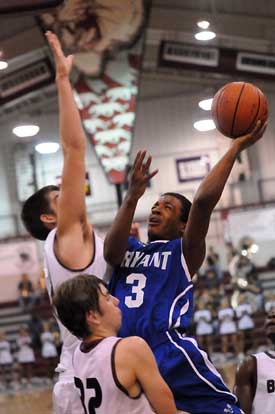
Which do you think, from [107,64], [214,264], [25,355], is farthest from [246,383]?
[214,264]

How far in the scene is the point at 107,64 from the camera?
18016mm

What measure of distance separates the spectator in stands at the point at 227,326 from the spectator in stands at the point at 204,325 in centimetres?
26

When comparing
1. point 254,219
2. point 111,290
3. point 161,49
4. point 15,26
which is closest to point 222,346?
point 254,219

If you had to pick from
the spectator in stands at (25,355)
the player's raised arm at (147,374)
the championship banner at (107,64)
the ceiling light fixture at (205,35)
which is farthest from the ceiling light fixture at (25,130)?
the player's raised arm at (147,374)

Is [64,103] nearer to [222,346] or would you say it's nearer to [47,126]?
[222,346]

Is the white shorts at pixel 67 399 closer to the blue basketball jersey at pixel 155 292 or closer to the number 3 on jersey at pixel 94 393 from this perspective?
the blue basketball jersey at pixel 155 292

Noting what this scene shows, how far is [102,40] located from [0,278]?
709 cm

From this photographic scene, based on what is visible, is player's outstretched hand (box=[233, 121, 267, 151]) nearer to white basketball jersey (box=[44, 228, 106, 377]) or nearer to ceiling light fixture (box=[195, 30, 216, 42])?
white basketball jersey (box=[44, 228, 106, 377])

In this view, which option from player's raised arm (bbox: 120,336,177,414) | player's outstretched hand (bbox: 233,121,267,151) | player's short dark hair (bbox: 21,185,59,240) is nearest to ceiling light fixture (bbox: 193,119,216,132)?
player's short dark hair (bbox: 21,185,59,240)

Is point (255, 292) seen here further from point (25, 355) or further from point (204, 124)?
point (25, 355)

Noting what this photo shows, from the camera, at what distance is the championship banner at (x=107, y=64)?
51.1ft

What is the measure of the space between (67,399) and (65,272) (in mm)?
485

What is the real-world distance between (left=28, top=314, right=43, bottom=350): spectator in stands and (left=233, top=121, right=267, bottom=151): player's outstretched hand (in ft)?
52.8

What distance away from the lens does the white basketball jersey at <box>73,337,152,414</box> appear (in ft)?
8.00
